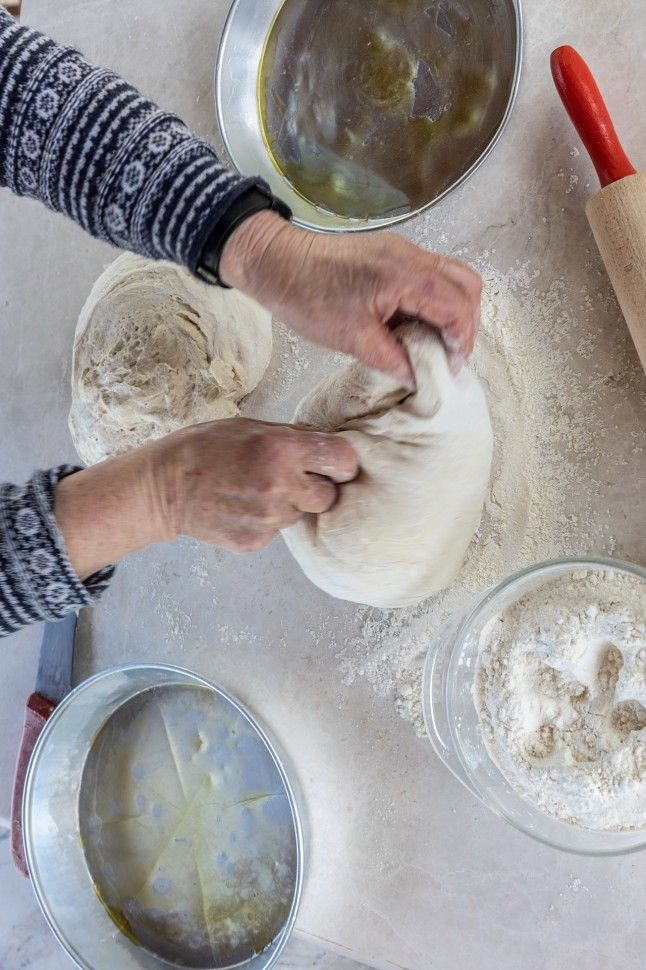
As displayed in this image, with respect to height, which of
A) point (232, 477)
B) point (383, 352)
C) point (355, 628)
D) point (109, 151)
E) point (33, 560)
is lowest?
point (355, 628)

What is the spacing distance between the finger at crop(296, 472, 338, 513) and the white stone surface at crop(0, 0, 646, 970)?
335mm

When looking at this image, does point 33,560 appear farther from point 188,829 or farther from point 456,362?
point 188,829

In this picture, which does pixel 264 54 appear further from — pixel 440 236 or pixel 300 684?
pixel 300 684

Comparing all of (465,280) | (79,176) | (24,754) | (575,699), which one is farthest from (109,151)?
(24,754)

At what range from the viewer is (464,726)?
1.04m

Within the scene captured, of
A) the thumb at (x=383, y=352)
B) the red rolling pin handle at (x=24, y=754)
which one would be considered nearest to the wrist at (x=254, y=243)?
the thumb at (x=383, y=352)

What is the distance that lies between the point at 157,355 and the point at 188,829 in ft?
2.74

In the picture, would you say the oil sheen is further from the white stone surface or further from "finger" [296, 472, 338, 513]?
"finger" [296, 472, 338, 513]

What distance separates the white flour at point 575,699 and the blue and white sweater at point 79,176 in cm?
54

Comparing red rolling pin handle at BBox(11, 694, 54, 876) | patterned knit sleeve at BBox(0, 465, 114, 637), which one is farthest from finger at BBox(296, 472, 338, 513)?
red rolling pin handle at BBox(11, 694, 54, 876)

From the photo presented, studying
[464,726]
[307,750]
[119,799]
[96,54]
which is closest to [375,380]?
[464,726]

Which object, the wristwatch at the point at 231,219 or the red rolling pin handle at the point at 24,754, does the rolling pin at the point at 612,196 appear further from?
the red rolling pin handle at the point at 24,754

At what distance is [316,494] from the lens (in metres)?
0.92

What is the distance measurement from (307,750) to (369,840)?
0.17 meters
